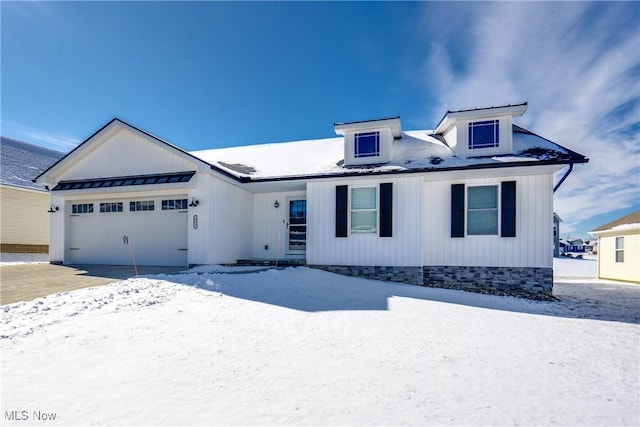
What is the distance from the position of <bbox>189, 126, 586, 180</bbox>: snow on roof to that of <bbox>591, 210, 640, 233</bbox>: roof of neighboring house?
939 centimetres

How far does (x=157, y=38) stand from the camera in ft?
33.9

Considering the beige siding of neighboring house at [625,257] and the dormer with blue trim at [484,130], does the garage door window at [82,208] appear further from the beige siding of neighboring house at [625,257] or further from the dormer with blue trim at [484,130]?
the beige siding of neighboring house at [625,257]

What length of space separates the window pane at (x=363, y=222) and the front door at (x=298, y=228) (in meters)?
2.19

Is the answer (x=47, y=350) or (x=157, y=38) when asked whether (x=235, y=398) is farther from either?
(x=157, y=38)

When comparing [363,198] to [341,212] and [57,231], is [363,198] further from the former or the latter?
[57,231]

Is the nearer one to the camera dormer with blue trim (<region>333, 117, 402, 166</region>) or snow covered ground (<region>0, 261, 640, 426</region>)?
snow covered ground (<region>0, 261, 640, 426</region>)

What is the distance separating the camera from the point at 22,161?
18531 mm

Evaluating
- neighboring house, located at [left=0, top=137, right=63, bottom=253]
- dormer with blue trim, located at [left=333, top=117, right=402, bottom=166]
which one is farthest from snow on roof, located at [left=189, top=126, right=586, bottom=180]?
neighboring house, located at [left=0, top=137, right=63, bottom=253]

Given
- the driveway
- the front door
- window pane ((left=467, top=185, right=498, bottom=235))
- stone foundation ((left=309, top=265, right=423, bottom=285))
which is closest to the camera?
the driveway

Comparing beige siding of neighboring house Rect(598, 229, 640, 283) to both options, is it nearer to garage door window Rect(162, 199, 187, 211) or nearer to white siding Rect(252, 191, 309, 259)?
white siding Rect(252, 191, 309, 259)

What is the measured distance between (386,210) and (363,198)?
0.92 meters

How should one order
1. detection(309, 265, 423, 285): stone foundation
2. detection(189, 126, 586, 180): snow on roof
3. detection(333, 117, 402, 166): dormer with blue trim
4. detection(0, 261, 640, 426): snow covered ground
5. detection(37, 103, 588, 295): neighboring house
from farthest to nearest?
detection(333, 117, 402, 166): dormer with blue trim, detection(309, 265, 423, 285): stone foundation, detection(37, 103, 588, 295): neighboring house, detection(189, 126, 586, 180): snow on roof, detection(0, 261, 640, 426): snow covered ground

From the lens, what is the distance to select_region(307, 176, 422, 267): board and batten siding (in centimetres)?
959

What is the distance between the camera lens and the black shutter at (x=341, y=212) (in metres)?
10.1
